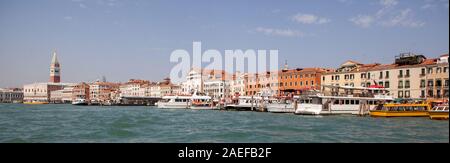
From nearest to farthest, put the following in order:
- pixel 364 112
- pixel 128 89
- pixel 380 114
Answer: pixel 380 114 < pixel 364 112 < pixel 128 89

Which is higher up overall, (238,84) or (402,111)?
(238,84)

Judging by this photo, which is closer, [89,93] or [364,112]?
[364,112]

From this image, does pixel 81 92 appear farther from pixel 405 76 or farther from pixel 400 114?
pixel 400 114

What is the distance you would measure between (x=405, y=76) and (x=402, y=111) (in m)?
13.5

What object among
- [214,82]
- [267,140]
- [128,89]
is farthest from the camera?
[128,89]

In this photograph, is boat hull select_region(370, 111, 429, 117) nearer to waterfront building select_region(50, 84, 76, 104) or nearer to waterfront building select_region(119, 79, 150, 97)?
waterfront building select_region(119, 79, 150, 97)

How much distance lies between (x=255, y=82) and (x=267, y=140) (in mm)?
54204

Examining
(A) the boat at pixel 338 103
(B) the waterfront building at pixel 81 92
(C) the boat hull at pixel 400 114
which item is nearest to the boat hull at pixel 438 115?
(C) the boat hull at pixel 400 114

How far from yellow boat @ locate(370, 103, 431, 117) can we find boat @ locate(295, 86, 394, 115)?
9.06 feet

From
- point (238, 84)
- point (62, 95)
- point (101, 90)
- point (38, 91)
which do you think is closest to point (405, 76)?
point (238, 84)

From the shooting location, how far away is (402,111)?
1197 inches

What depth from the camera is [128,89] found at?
118 m
